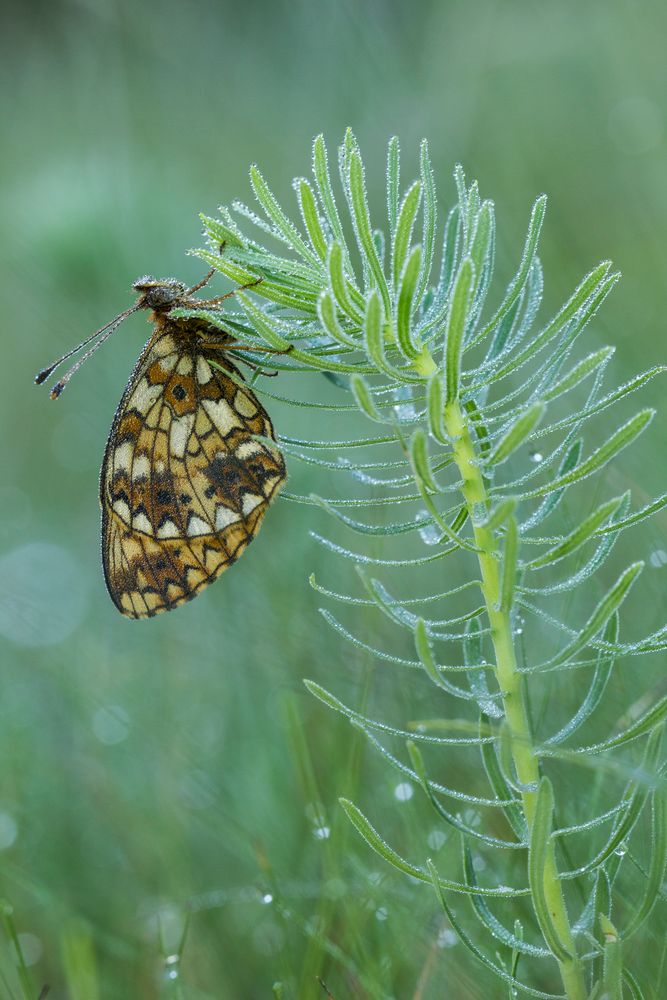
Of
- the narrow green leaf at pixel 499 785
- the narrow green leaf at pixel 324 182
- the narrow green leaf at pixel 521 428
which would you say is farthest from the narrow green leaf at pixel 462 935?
the narrow green leaf at pixel 324 182

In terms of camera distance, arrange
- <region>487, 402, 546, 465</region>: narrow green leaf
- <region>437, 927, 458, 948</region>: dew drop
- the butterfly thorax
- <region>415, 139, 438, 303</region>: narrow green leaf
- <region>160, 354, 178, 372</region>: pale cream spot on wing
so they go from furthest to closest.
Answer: <region>160, 354, 178, 372</region>: pale cream spot on wing < the butterfly thorax < <region>437, 927, 458, 948</region>: dew drop < <region>415, 139, 438, 303</region>: narrow green leaf < <region>487, 402, 546, 465</region>: narrow green leaf

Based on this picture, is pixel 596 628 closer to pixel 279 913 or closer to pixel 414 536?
pixel 279 913

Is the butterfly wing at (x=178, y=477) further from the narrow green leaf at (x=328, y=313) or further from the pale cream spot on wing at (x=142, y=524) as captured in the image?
the narrow green leaf at (x=328, y=313)

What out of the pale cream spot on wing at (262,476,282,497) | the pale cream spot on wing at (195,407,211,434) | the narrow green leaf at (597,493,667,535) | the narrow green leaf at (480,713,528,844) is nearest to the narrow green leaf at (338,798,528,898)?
the narrow green leaf at (480,713,528,844)

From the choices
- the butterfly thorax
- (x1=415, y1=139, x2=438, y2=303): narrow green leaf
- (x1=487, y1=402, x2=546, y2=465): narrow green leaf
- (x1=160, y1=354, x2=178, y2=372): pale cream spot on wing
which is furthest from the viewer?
(x1=160, y1=354, x2=178, y2=372): pale cream spot on wing

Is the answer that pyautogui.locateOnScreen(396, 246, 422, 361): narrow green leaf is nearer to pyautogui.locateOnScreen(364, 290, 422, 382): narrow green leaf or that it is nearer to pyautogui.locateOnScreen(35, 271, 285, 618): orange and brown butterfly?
pyautogui.locateOnScreen(364, 290, 422, 382): narrow green leaf

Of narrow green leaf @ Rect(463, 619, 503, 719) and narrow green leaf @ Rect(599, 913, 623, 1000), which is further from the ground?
narrow green leaf @ Rect(463, 619, 503, 719)

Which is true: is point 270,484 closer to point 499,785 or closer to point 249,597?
point 499,785
